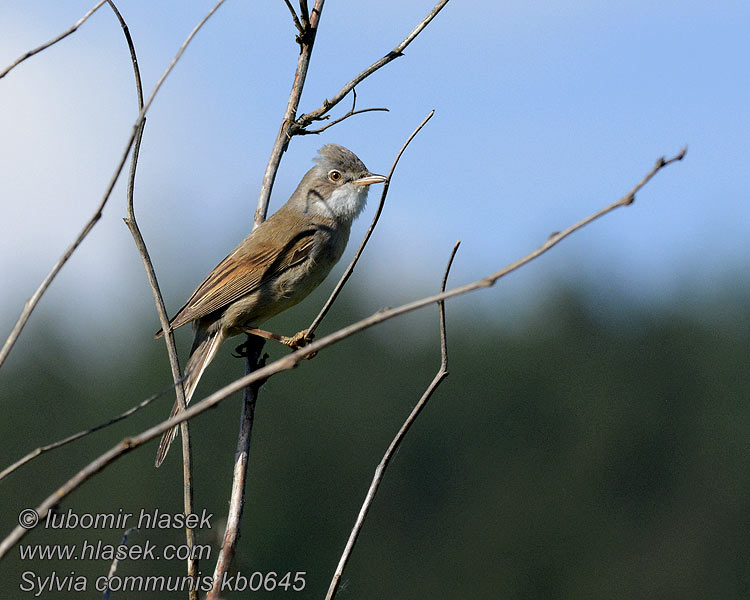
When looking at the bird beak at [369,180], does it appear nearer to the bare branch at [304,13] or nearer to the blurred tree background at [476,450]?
the bare branch at [304,13]

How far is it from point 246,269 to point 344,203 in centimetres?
92

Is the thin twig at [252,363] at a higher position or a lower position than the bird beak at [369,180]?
lower

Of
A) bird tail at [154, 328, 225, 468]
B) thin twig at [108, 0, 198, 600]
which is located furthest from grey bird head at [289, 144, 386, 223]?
thin twig at [108, 0, 198, 600]

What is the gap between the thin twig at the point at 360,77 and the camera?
3.95 m

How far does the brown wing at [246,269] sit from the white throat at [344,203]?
414 mm

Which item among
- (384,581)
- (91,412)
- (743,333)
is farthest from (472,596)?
(743,333)

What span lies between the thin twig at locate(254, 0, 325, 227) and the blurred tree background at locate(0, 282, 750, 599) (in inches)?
1725

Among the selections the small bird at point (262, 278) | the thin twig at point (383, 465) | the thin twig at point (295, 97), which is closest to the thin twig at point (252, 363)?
the thin twig at point (295, 97)

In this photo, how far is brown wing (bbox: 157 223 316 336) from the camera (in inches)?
243

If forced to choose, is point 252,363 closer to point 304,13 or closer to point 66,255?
point 304,13

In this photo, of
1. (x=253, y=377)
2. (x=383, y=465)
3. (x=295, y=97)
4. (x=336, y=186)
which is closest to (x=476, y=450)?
(x=336, y=186)

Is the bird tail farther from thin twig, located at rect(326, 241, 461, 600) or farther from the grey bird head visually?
thin twig, located at rect(326, 241, 461, 600)

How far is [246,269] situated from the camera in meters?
6.33

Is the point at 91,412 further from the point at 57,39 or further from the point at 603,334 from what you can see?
the point at 57,39
